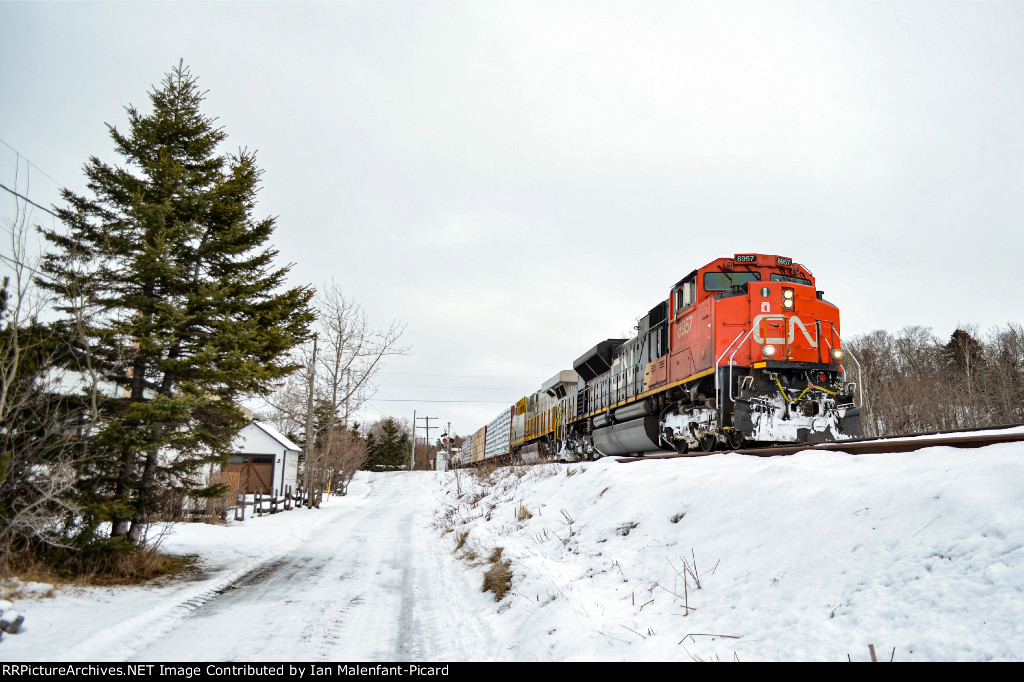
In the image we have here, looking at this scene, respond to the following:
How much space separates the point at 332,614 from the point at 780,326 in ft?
31.5

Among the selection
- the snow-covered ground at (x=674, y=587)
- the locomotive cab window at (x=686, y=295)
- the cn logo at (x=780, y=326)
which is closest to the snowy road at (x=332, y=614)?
the snow-covered ground at (x=674, y=587)

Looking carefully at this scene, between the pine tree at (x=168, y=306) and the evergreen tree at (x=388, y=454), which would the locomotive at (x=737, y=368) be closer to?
the pine tree at (x=168, y=306)

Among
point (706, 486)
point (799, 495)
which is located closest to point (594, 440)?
point (706, 486)

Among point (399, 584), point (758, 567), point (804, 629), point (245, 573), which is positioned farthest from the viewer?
point (245, 573)

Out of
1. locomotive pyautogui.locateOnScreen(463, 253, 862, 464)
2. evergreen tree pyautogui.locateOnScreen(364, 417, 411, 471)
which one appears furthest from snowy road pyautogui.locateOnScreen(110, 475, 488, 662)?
evergreen tree pyautogui.locateOnScreen(364, 417, 411, 471)

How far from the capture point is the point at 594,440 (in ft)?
63.2

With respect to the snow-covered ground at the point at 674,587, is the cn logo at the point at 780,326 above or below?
above

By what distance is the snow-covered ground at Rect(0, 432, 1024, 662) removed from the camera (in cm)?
334

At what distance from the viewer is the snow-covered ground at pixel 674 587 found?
3336mm

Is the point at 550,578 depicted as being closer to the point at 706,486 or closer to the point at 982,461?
the point at 706,486

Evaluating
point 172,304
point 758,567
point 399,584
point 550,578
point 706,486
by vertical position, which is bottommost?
point 399,584

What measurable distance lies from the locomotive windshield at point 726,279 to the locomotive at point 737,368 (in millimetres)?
22

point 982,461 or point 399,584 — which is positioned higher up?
point 982,461

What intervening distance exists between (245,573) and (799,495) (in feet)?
26.9
